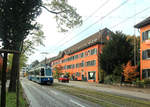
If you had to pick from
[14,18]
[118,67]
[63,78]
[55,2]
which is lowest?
[63,78]

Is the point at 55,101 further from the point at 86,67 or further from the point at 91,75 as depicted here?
the point at 86,67

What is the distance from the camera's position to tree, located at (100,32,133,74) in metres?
32.3

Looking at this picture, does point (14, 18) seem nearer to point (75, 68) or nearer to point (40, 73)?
point (40, 73)

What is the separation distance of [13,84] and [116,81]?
2098cm

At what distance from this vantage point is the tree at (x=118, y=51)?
3228 cm

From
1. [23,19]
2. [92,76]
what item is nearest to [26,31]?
[23,19]

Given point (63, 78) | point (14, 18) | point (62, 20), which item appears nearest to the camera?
point (14, 18)

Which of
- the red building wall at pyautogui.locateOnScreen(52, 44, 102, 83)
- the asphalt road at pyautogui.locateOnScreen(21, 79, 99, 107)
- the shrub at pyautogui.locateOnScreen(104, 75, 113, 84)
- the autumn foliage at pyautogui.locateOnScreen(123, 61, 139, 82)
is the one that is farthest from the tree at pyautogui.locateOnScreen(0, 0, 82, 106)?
the red building wall at pyautogui.locateOnScreen(52, 44, 102, 83)

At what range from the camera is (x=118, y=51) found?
32.4 m

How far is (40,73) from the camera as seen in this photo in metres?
32.0

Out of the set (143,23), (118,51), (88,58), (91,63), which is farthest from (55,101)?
(88,58)

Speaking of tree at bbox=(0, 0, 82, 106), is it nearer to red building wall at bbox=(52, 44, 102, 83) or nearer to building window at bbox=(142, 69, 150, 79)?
building window at bbox=(142, 69, 150, 79)

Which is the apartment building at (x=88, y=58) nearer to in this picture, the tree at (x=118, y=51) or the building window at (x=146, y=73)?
the tree at (x=118, y=51)

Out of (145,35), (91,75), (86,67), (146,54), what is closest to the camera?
(146,54)
